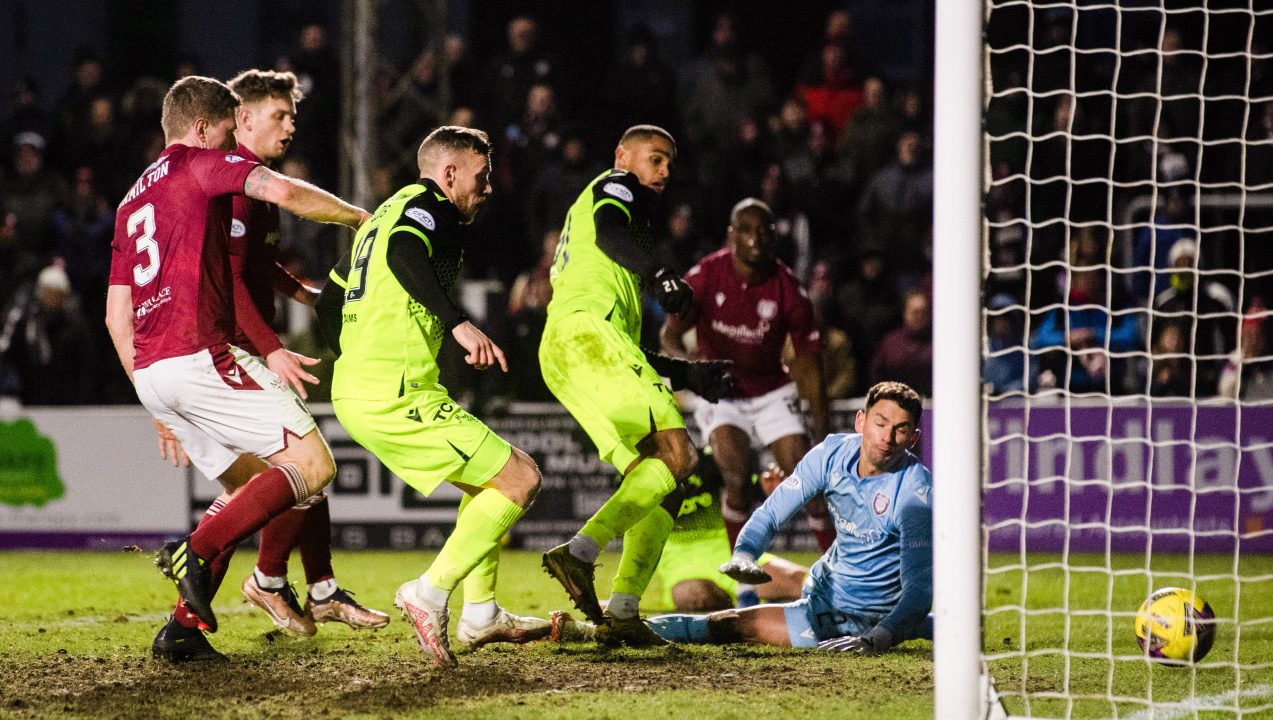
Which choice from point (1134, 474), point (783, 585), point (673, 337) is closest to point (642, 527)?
point (783, 585)

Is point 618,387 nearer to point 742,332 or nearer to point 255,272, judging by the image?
point 255,272

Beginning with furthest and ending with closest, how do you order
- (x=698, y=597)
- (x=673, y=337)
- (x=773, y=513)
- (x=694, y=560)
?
1. (x=673, y=337)
2. (x=694, y=560)
3. (x=698, y=597)
4. (x=773, y=513)

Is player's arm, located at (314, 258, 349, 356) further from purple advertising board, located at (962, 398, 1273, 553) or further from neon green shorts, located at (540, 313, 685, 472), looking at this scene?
purple advertising board, located at (962, 398, 1273, 553)

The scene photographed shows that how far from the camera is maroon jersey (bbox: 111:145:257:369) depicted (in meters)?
5.21

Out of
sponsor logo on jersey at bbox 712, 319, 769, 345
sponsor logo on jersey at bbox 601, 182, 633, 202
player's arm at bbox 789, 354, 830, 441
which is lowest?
player's arm at bbox 789, 354, 830, 441

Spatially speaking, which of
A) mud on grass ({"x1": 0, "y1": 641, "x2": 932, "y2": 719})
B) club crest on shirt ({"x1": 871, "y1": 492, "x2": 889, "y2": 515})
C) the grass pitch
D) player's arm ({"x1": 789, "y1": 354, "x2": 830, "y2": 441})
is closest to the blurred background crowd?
player's arm ({"x1": 789, "y1": 354, "x2": 830, "y2": 441})

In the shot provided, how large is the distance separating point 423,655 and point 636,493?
1.07 m

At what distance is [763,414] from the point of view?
810 centimetres

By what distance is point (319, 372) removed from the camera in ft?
34.3

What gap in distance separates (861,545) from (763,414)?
2511mm

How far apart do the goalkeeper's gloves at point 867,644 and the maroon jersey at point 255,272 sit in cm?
262

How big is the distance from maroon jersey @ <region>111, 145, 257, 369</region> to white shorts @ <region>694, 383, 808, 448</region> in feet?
11.4

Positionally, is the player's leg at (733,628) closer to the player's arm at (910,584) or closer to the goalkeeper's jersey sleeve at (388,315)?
the player's arm at (910,584)

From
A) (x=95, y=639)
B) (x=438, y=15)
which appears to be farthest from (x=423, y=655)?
(x=438, y=15)
